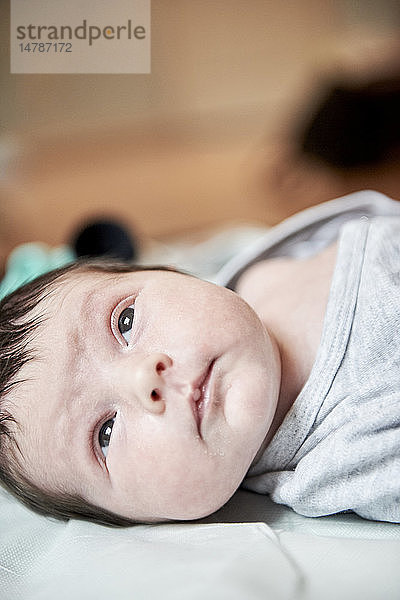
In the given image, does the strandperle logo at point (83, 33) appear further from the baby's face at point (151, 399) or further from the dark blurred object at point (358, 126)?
the dark blurred object at point (358, 126)

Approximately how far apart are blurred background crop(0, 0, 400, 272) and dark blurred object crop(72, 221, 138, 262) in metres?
→ 0.53

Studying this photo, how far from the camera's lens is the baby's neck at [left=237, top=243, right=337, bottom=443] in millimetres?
862

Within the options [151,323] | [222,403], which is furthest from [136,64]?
[222,403]

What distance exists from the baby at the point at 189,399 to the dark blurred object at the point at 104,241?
0.56 metres

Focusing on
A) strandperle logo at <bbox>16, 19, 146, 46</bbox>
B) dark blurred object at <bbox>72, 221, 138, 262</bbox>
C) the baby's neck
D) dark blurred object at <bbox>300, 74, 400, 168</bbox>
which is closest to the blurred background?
dark blurred object at <bbox>300, 74, 400, 168</bbox>

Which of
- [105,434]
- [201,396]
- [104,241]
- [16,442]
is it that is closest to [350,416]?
[201,396]

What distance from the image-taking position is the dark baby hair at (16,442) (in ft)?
2.60

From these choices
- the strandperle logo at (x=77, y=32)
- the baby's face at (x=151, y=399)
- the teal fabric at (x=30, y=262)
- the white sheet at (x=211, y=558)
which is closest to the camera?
the white sheet at (x=211, y=558)

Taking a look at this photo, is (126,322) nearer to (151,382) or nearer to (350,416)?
(151,382)

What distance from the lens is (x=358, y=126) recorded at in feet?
7.55

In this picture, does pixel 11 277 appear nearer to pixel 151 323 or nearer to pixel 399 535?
pixel 151 323

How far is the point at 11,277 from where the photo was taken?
138 centimetres

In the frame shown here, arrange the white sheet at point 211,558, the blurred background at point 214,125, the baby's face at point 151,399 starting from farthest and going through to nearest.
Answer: the blurred background at point 214,125
the baby's face at point 151,399
the white sheet at point 211,558

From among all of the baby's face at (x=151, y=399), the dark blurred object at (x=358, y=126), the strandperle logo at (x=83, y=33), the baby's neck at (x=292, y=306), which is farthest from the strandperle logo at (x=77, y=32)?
the dark blurred object at (x=358, y=126)
